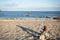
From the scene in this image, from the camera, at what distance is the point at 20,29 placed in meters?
2.03

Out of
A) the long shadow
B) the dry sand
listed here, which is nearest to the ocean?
the dry sand

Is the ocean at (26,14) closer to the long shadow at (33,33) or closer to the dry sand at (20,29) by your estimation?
the dry sand at (20,29)

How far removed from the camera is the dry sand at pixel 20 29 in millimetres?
2020

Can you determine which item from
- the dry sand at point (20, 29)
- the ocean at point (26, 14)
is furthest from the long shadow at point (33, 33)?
the ocean at point (26, 14)

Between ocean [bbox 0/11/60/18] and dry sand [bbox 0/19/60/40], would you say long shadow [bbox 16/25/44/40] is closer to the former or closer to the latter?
dry sand [bbox 0/19/60/40]

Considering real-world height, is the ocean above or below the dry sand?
above

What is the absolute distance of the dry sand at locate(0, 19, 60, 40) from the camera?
2020mm

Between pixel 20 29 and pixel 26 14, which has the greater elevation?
pixel 26 14

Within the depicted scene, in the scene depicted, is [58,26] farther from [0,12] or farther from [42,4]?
[0,12]

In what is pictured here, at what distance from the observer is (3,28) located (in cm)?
205

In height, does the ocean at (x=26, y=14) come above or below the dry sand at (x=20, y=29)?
above

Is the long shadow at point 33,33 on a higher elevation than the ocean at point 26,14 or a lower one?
lower

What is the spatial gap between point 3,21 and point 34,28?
0.46 m

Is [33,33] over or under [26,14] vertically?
under
